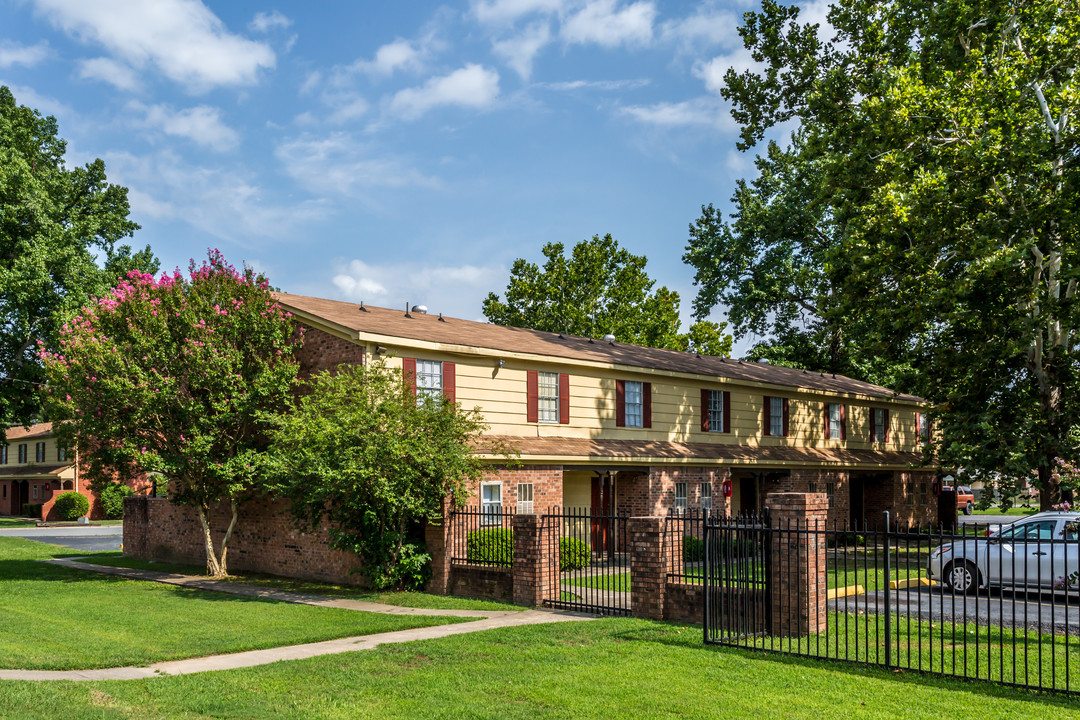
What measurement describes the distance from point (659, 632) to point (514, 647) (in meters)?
2.34

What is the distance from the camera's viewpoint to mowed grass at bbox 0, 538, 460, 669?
11711mm

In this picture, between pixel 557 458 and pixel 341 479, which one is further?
pixel 557 458

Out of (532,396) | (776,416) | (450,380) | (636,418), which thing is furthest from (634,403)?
(776,416)

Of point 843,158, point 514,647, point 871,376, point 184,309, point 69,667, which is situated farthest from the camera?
point 871,376

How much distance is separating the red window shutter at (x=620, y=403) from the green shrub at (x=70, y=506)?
35.7 metres

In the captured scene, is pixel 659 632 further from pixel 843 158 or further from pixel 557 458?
pixel 843 158

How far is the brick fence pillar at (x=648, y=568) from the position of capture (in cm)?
1444

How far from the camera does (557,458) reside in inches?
875

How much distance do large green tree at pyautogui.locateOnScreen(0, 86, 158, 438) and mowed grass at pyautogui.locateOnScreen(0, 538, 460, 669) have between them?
18054mm

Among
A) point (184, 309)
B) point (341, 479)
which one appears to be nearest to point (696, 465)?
point (341, 479)

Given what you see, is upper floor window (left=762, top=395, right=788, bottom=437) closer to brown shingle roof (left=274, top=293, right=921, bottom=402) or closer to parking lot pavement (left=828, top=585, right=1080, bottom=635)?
brown shingle roof (left=274, top=293, right=921, bottom=402)

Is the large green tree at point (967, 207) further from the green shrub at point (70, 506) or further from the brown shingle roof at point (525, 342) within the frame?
the green shrub at point (70, 506)

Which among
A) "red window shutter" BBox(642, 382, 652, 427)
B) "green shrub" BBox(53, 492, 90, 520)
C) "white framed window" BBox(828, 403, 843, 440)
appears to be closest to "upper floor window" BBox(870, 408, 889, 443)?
"white framed window" BBox(828, 403, 843, 440)

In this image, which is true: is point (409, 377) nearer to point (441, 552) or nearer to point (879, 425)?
point (441, 552)
